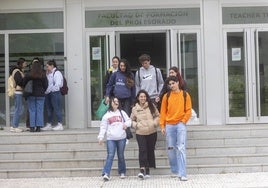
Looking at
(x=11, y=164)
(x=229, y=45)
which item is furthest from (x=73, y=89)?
(x=229, y=45)

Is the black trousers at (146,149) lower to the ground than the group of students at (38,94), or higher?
lower

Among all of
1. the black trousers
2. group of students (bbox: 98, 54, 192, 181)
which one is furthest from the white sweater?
the black trousers

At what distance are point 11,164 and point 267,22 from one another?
7.66 meters

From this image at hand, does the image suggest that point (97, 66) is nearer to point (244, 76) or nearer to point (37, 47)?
point (37, 47)

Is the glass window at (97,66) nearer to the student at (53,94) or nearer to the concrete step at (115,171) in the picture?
the student at (53,94)

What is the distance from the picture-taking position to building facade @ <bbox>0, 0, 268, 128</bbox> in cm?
1405

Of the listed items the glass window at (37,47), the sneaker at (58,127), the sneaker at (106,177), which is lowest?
the sneaker at (106,177)

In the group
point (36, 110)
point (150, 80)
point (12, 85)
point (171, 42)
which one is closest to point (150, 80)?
point (150, 80)

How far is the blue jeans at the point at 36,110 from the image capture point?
1246 cm

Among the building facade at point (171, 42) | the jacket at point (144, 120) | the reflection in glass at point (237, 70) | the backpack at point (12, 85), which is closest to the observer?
the jacket at point (144, 120)

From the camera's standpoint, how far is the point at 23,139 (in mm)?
12109

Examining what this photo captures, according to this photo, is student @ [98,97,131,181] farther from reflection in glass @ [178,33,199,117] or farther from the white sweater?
reflection in glass @ [178,33,199,117]

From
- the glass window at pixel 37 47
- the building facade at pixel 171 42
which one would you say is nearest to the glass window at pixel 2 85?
the building facade at pixel 171 42

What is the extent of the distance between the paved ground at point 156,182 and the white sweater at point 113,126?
0.88 meters
